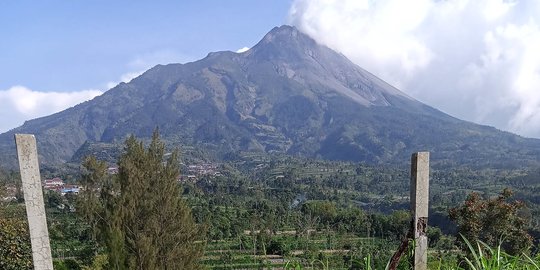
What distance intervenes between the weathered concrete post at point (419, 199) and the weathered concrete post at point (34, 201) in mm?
1337

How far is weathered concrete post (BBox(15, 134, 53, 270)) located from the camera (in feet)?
5.94

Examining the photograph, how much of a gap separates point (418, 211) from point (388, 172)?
10798 cm

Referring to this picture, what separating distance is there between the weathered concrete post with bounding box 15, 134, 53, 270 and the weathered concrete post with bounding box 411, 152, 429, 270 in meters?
1.34

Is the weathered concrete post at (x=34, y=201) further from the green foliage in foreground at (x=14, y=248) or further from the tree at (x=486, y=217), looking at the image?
the tree at (x=486, y=217)

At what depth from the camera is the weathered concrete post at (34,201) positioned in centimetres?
181

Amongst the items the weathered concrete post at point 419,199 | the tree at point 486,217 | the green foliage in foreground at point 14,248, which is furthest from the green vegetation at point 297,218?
the green foliage in foreground at point 14,248

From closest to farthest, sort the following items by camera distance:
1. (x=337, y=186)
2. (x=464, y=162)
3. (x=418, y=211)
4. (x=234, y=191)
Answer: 1. (x=418, y=211)
2. (x=234, y=191)
3. (x=337, y=186)
4. (x=464, y=162)

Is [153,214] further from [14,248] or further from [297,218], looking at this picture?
[297,218]

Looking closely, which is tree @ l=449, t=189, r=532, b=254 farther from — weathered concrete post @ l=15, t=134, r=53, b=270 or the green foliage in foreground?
weathered concrete post @ l=15, t=134, r=53, b=270

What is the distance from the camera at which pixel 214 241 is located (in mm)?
38875

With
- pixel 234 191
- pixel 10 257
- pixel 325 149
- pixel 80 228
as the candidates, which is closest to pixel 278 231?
pixel 80 228

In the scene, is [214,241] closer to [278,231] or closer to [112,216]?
[278,231]

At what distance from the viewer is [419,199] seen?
1.62 m

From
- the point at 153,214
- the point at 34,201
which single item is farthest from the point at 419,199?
the point at 153,214
